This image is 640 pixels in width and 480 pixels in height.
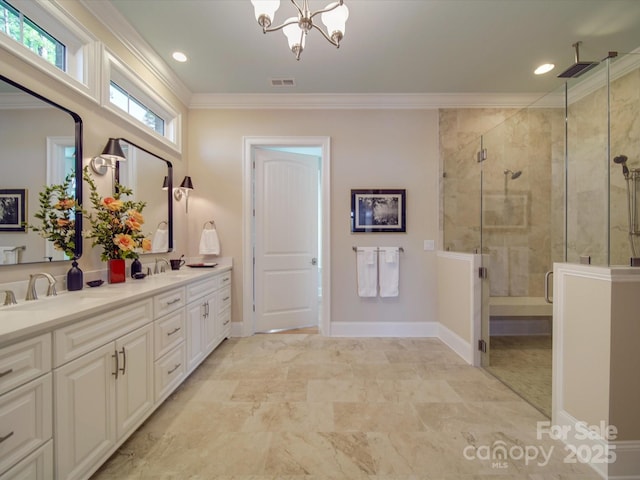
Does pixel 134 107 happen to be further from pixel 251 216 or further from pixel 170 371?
pixel 170 371

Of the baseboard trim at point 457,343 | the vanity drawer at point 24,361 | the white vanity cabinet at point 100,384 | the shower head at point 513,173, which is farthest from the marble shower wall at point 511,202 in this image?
the vanity drawer at point 24,361

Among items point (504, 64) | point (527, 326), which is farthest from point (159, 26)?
point (527, 326)

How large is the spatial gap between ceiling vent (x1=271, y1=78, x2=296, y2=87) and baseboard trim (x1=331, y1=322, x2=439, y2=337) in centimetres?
280

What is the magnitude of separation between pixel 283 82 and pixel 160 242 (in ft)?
7.03

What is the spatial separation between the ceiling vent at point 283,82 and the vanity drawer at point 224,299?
2356 mm

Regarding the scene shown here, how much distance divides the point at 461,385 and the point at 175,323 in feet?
7.60

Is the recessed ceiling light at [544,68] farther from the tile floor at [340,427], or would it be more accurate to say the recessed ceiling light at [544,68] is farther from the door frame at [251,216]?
the tile floor at [340,427]

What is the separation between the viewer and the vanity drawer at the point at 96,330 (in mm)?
1097

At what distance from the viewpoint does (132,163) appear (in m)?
2.25

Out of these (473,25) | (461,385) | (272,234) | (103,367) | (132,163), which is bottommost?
(461,385)

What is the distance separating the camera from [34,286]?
4.70 feet

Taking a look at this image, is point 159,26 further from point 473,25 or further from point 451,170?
point 451,170

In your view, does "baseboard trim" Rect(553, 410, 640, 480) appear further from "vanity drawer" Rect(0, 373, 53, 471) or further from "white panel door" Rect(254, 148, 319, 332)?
"white panel door" Rect(254, 148, 319, 332)

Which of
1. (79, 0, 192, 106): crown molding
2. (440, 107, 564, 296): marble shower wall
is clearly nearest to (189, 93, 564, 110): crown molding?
(79, 0, 192, 106): crown molding
